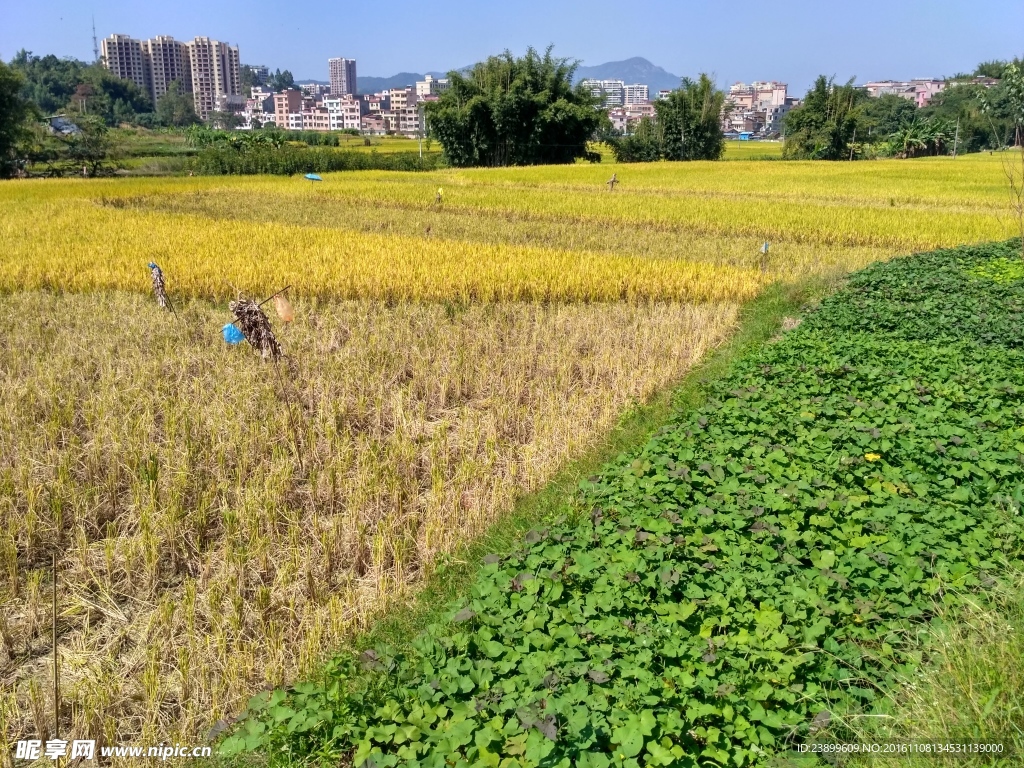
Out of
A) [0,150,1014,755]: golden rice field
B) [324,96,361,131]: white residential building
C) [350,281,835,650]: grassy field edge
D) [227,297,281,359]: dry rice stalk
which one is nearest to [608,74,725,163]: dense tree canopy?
[0,150,1014,755]: golden rice field

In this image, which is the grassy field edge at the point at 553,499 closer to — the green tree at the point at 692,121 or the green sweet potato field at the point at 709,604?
the green sweet potato field at the point at 709,604

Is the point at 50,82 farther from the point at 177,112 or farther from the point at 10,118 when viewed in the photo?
the point at 10,118

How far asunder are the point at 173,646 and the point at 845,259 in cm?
1350

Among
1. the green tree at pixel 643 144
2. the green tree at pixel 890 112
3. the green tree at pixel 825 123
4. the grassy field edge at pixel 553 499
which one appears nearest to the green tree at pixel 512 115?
the green tree at pixel 643 144

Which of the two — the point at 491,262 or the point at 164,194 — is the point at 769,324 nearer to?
the point at 491,262

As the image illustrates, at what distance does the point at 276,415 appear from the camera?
249 inches

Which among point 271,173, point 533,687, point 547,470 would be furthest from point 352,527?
point 271,173

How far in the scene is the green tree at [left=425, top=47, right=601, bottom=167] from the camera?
46.7 meters

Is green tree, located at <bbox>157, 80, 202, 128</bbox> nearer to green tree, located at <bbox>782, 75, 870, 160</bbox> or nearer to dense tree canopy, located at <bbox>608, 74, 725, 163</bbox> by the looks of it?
dense tree canopy, located at <bbox>608, 74, 725, 163</bbox>

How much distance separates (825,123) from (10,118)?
49091 mm

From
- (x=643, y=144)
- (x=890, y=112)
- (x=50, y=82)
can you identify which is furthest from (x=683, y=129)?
(x=50, y=82)

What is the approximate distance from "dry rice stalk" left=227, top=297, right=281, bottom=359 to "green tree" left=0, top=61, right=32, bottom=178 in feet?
142

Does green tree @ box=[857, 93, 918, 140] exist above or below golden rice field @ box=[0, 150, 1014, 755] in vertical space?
above

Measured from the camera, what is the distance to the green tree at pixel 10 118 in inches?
1580
